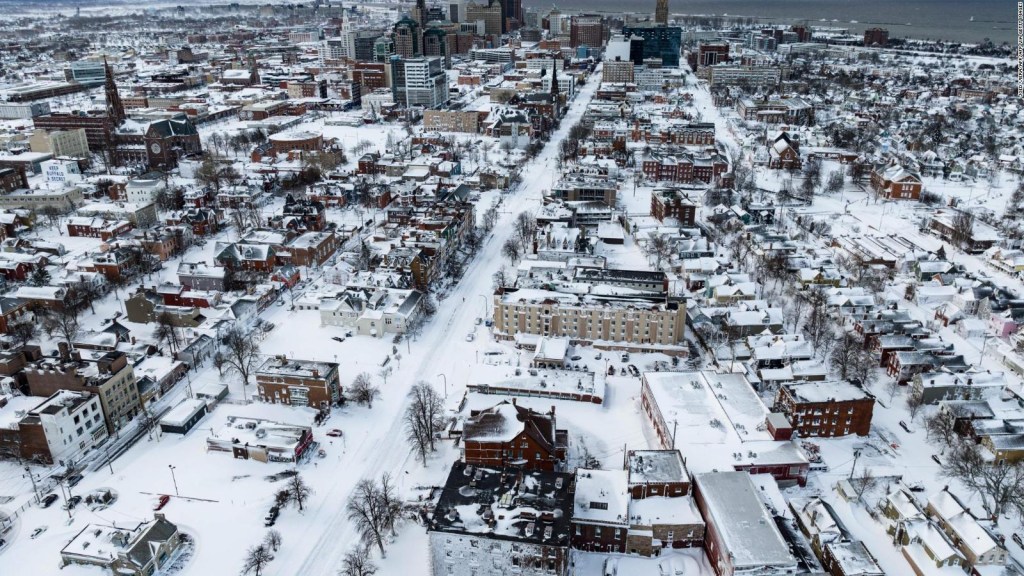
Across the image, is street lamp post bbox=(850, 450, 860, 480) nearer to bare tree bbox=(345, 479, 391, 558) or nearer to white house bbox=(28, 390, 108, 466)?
bare tree bbox=(345, 479, 391, 558)

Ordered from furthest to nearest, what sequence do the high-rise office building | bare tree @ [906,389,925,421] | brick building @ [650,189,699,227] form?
the high-rise office building → brick building @ [650,189,699,227] → bare tree @ [906,389,925,421]

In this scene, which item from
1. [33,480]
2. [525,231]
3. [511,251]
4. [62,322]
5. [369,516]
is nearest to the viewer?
[369,516]

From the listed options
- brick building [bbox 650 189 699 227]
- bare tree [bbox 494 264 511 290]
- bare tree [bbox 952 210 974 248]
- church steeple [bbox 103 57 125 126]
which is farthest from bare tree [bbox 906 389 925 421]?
church steeple [bbox 103 57 125 126]

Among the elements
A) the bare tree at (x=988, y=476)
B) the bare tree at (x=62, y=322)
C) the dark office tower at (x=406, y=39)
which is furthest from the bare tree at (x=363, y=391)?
the dark office tower at (x=406, y=39)

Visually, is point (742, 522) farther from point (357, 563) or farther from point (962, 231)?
point (962, 231)

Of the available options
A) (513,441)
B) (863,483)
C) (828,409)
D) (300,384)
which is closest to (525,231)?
(300,384)

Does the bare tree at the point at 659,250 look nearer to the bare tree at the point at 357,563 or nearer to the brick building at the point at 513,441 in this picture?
the brick building at the point at 513,441

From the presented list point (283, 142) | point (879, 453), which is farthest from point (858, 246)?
point (283, 142)
